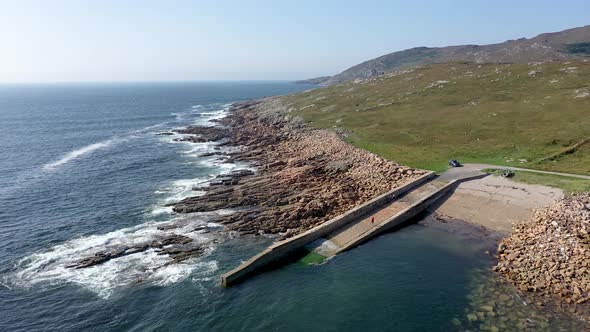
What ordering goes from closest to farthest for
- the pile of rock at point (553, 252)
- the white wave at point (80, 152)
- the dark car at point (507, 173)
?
1. the pile of rock at point (553, 252)
2. the dark car at point (507, 173)
3. the white wave at point (80, 152)

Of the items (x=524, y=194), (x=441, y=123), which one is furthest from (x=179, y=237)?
(x=441, y=123)

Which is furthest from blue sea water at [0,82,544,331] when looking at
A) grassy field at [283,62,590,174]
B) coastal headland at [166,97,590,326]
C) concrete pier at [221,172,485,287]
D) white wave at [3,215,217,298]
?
grassy field at [283,62,590,174]

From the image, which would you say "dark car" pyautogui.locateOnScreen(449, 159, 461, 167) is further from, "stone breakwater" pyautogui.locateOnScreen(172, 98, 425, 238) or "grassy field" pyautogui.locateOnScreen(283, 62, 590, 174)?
"stone breakwater" pyautogui.locateOnScreen(172, 98, 425, 238)

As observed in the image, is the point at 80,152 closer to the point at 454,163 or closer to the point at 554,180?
the point at 454,163

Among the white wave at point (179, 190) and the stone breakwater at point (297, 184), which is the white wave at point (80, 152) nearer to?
the white wave at point (179, 190)

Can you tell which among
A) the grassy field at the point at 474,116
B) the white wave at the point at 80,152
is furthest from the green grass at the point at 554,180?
the white wave at the point at 80,152

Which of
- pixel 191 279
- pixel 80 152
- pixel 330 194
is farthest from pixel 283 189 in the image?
pixel 80 152
